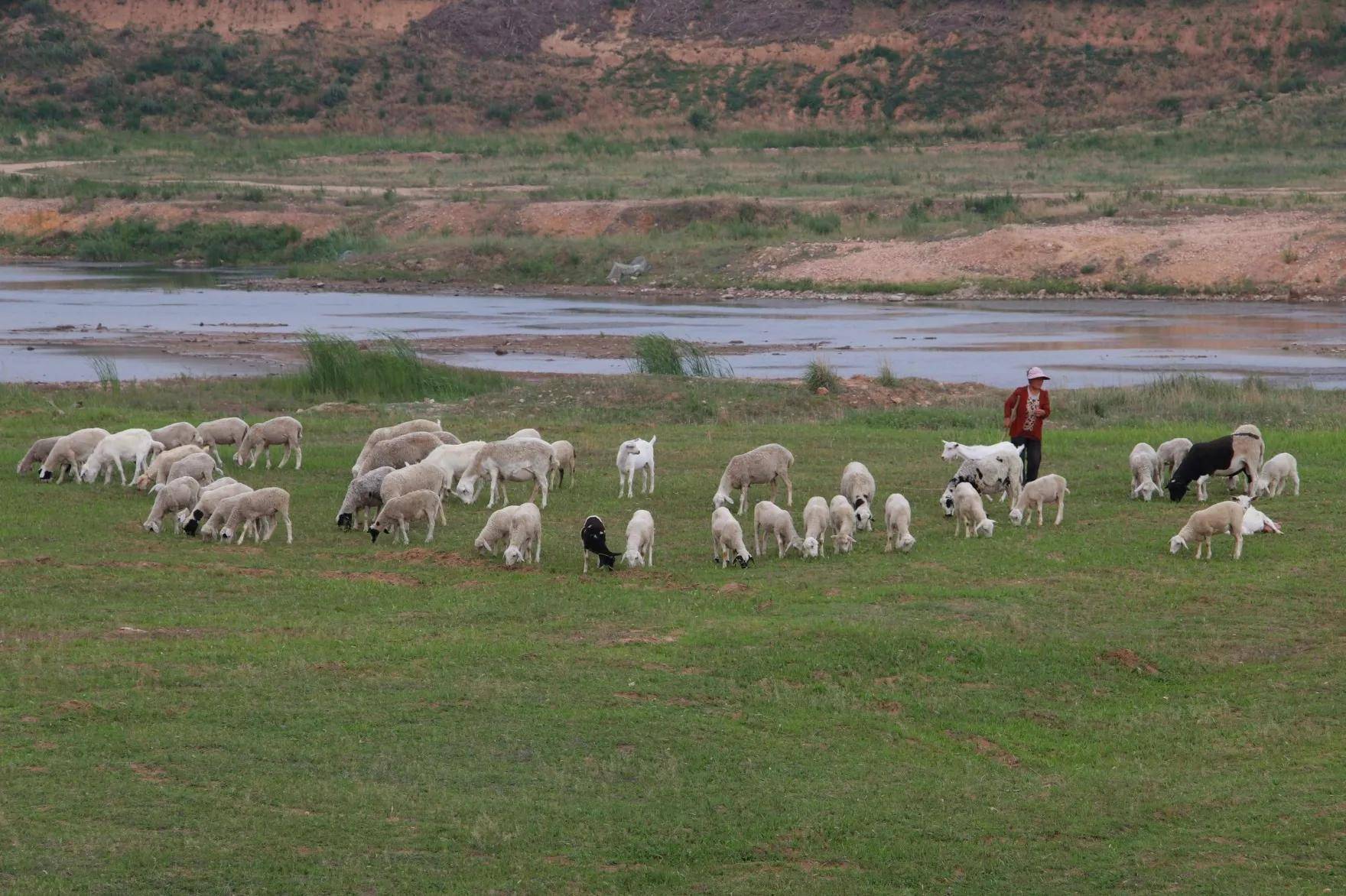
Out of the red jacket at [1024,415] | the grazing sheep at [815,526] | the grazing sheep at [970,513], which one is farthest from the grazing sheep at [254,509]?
the red jacket at [1024,415]

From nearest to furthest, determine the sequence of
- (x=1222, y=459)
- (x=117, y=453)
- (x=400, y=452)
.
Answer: (x=1222, y=459) < (x=400, y=452) < (x=117, y=453)

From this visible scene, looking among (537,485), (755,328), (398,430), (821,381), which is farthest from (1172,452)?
(755,328)

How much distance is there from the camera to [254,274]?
6156 cm

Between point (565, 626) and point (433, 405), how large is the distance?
15.1 metres

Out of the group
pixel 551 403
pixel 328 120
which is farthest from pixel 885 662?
pixel 328 120

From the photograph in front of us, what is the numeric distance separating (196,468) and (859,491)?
7.58 meters

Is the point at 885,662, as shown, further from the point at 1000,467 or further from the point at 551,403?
the point at 551,403

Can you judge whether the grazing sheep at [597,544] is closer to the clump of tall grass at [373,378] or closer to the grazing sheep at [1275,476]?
the grazing sheep at [1275,476]

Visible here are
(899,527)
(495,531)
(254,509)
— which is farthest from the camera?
(254,509)

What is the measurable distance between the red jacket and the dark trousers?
64mm

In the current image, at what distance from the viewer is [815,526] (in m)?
16.8

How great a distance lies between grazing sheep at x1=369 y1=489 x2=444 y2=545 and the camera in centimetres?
1725

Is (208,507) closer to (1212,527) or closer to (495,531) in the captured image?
(495,531)

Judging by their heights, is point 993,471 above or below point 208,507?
above
